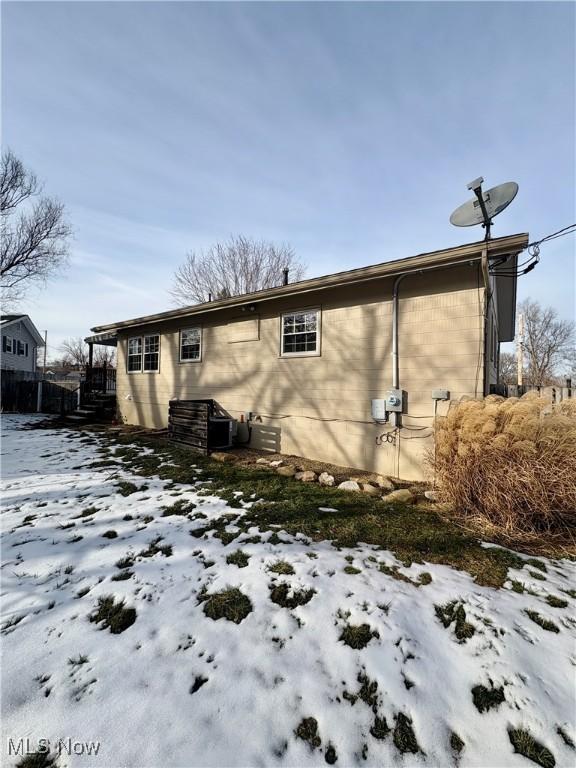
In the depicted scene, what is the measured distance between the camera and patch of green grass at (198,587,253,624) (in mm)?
2176

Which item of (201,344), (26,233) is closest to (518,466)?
(201,344)

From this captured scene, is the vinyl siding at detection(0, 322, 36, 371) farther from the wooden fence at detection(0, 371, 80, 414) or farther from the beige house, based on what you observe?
the beige house

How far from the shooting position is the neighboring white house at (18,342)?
810 inches

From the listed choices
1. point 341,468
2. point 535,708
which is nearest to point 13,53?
point 341,468

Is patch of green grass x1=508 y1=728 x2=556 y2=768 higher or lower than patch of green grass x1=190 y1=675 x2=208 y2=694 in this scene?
lower

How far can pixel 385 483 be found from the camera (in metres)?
5.03

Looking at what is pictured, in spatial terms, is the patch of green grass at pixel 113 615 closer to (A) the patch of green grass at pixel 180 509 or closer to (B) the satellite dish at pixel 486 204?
(A) the patch of green grass at pixel 180 509

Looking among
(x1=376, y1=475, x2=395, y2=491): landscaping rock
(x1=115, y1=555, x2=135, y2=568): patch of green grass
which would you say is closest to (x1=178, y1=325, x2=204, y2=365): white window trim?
(x1=376, y1=475, x2=395, y2=491): landscaping rock

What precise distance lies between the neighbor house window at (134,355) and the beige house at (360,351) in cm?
272

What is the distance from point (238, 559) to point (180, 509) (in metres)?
1.39

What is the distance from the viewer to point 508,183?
464cm

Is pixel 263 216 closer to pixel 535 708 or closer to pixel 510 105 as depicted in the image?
pixel 510 105

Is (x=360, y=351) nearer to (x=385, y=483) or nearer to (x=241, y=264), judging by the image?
(x=385, y=483)

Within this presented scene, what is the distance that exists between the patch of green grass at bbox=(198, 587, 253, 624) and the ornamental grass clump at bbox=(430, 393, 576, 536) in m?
2.80
